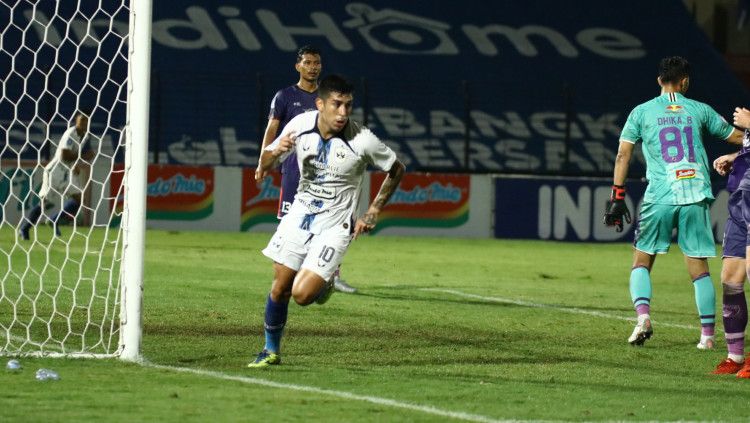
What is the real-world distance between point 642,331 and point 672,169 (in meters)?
1.08

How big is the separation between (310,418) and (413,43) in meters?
24.7

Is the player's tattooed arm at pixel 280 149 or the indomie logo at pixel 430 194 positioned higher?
the player's tattooed arm at pixel 280 149

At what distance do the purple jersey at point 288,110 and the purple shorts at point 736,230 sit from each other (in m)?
3.67

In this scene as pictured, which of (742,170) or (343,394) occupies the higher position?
(742,170)

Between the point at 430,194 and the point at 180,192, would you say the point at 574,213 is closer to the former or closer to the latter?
the point at 430,194

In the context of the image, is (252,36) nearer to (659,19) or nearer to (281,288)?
(659,19)

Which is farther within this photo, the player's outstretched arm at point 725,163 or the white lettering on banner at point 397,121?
the white lettering on banner at point 397,121

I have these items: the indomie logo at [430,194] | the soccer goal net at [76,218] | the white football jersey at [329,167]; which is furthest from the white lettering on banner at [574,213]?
the white football jersey at [329,167]

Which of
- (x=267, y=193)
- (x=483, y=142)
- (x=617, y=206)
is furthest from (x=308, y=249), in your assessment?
(x=483, y=142)

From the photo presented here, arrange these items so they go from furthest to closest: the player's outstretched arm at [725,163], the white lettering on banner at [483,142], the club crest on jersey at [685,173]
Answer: the white lettering on banner at [483,142] < the club crest on jersey at [685,173] < the player's outstretched arm at [725,163]

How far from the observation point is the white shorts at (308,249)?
23.6ft

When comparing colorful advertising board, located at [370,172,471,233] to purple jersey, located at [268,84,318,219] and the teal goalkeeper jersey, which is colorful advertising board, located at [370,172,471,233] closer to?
purple jersey, located at [268,84,318,219]

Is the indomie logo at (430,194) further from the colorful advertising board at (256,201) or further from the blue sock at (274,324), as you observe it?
the blue sock at (274,324)

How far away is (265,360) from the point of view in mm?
7094
